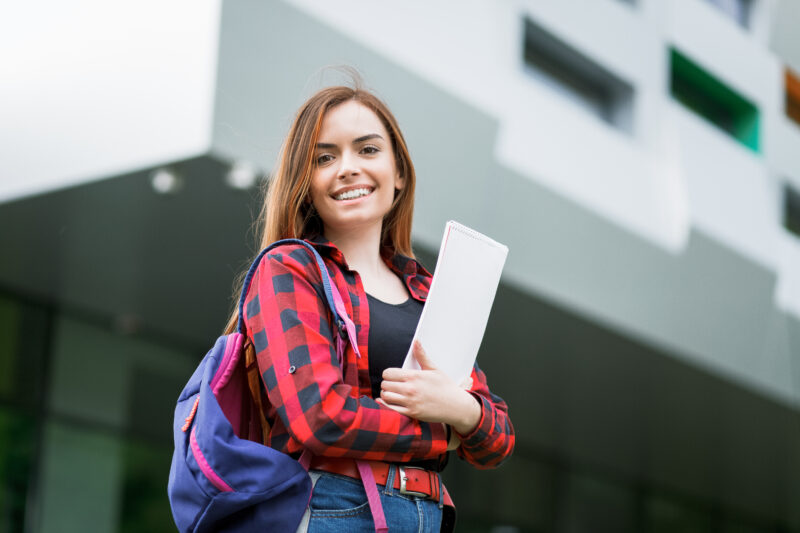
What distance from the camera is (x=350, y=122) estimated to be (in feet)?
7.34

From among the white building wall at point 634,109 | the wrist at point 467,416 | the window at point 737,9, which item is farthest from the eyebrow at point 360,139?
the window at point 737,9

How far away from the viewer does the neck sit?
7.47 feet

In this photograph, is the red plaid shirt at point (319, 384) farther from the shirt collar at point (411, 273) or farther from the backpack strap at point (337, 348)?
the shirt collar at point (411, 273)

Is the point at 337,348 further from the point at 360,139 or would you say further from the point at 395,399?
the point at 360,139

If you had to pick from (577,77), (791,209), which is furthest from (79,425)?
(791,209)

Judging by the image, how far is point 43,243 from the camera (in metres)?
8.00

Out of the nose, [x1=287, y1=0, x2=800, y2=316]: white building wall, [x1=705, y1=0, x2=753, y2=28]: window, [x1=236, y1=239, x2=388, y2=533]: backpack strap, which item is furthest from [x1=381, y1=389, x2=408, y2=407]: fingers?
[x1=705, y1=0, x2=753, y2=28]: window

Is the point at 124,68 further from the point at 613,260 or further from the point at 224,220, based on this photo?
the point at 613,260

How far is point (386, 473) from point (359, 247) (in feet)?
1.86

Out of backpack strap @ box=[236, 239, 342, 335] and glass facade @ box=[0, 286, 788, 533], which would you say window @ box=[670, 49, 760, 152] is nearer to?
glass facade @ box=[0, 286, 788, 533]

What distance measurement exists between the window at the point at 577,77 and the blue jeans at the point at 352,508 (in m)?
6.52

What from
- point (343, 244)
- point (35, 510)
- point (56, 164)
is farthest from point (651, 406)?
point (343, 244)

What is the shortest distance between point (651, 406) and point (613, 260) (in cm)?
459

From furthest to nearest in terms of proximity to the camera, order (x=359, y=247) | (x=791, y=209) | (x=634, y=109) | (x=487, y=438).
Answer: (x=791, y=209)
(x=634, y=109)
(x=359, y=247)
(x=487, y=438)
